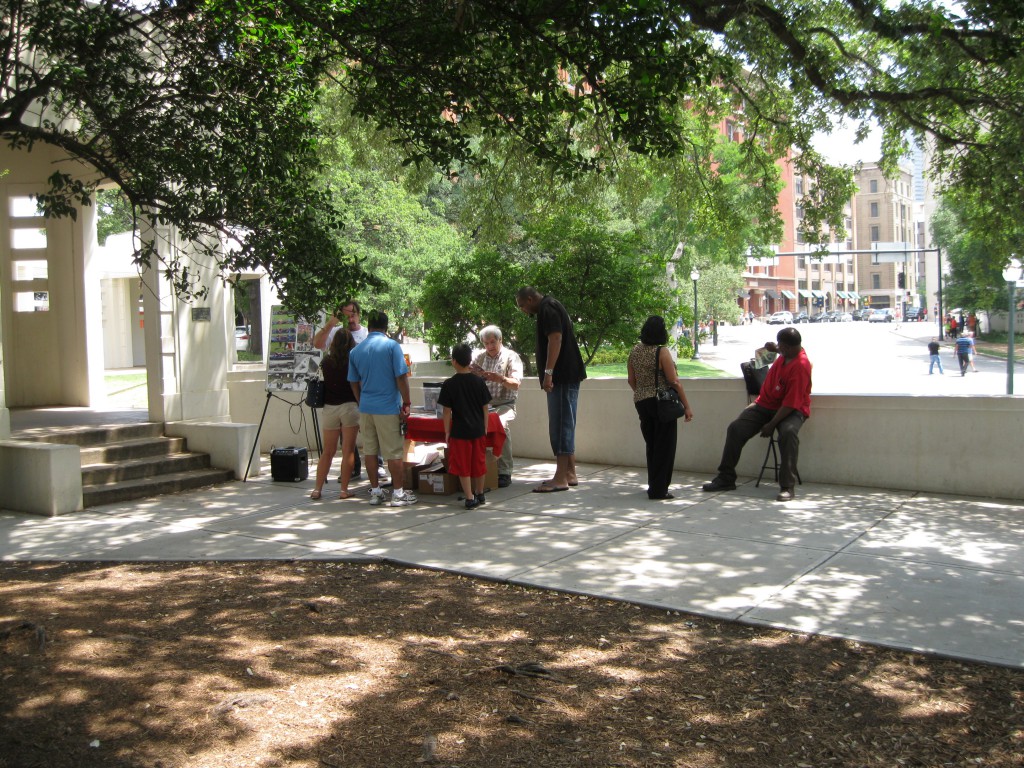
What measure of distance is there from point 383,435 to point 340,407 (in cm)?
80

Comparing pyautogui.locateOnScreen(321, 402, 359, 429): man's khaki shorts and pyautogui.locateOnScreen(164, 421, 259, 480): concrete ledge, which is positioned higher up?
pyautogui.locateOnScreen(321, 402, 359, 429): man's khaki shorts

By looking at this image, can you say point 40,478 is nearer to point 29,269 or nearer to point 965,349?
point 29,269

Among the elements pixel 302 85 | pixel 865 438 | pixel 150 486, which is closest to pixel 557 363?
pixel 865 438

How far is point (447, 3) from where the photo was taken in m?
6.91

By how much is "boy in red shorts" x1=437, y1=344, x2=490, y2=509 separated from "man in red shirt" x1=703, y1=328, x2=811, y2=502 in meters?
2.42

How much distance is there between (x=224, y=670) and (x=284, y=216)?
11.9 ft

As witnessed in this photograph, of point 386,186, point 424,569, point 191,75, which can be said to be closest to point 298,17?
point 191,75

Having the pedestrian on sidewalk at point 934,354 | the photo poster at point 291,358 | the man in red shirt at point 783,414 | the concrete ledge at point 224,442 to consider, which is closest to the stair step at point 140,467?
the concrete ledge at point 224,442

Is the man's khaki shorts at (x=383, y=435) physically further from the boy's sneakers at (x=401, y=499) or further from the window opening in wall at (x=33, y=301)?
the window opening in wall at (x=33, y=301)

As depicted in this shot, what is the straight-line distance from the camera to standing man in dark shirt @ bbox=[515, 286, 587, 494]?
29.6 ft

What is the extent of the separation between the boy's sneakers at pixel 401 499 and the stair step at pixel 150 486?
2.47 meters

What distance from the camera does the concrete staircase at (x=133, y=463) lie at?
939cm

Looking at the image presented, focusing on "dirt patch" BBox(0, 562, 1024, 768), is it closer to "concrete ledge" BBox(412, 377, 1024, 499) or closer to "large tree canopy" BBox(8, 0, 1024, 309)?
"large tree canopy" BBox(8, 0, 1024, 309)

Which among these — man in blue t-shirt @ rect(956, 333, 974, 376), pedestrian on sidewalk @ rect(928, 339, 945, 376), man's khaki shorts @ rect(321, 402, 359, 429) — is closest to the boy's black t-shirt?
man's khaki shorts @ rect(321, 402, 359, 429)
